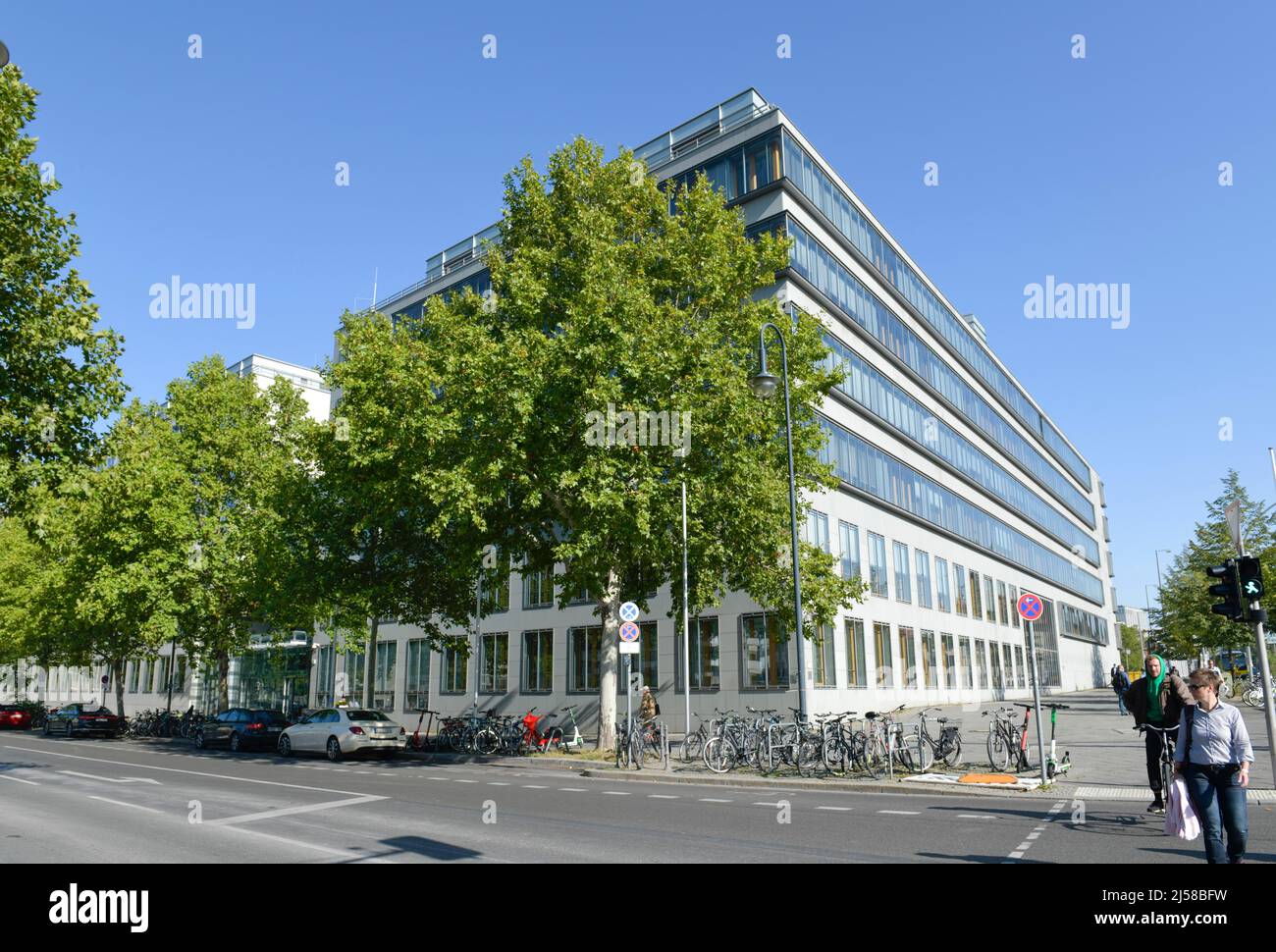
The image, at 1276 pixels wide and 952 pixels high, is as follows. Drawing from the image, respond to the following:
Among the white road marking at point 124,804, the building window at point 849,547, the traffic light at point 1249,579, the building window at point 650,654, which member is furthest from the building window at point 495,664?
the traffic light at point 1249,579

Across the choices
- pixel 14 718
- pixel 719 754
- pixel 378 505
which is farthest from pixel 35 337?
pixel 14 718

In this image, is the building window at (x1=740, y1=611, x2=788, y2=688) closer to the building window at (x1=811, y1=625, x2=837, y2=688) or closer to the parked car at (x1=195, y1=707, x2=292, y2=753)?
the building window at (x1=811, y1=625, x2=837, y2=688)

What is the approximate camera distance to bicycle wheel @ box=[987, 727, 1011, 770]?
16.8m

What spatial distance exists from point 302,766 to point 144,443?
18096mm

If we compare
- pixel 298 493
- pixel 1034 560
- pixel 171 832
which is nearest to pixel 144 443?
pixel 298 493

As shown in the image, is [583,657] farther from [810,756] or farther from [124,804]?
[124,804]

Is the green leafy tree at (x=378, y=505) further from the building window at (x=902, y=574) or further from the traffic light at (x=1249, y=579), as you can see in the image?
the building window at (x=902, y=574)

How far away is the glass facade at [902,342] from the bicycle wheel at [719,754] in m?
19.7

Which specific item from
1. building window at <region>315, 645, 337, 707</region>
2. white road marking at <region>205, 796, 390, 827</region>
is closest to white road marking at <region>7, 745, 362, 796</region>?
white road marking at <region>205, 796, 390, 827</region>

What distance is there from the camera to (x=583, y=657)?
117 ft

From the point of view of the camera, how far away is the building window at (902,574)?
128 feet

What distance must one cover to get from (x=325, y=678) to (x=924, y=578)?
34345 millimetres

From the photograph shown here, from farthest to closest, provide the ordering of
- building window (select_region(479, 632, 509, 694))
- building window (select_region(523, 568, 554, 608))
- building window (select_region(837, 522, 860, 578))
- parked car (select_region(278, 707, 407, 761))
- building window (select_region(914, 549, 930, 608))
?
building window (select_region(914, 549, 930, 608)), building window (select_region(479, 632, 509, 694)), building window (select_region(523, 568, 554, 608)), building window (select_region(837, 522, 860, 578)), parked car (select_region(278, 707, 407, 761))

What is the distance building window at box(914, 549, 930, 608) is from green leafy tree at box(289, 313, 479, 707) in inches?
870
